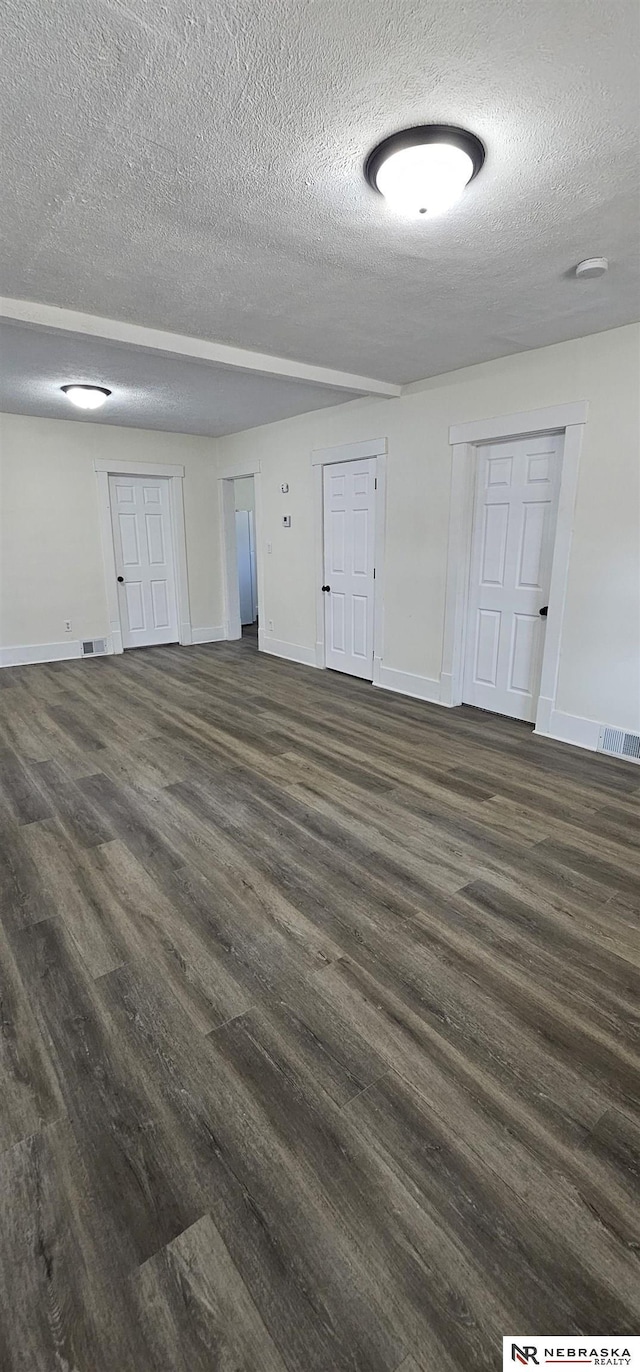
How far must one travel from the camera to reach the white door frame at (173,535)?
6359 mm

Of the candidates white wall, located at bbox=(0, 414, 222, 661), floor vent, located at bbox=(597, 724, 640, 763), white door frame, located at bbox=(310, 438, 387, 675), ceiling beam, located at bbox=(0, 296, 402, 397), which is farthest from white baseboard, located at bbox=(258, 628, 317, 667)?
floor vent, located at bbox=(597, 724, 640, 763)

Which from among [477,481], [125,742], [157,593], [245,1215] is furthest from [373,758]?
[157,593]

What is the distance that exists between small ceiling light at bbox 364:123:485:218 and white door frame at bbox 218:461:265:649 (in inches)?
187

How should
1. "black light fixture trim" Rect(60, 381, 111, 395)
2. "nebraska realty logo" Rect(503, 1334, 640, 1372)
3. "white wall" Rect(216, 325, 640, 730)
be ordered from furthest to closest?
"black light fixture trim" Rect(60, 381, 111, 395), "white wall" Rect(216, 325, 640, 730), "nebraska realty logo" Rect(503, 1334, 640, 1372)

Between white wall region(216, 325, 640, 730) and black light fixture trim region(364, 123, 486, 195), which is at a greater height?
black light fixture trim region(364, 123, 486, 195)

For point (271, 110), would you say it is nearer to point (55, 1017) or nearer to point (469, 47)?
point (469, 47)

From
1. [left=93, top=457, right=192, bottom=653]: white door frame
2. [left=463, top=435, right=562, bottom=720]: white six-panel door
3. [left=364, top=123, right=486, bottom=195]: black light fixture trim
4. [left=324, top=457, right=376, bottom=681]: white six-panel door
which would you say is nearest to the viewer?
[left=364, top=123, right=486, bottom=195]: black light fixture trim

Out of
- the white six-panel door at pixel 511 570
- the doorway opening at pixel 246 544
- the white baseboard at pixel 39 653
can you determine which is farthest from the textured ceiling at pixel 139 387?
the white baseboard at pixel 39 653

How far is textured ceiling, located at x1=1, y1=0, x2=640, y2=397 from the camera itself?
1.37 meters

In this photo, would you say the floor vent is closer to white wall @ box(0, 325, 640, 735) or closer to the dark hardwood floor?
white wall @ box(0, 325, 640, 735)

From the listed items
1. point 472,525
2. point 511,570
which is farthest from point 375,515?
point 511,570

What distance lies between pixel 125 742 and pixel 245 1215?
3.09m

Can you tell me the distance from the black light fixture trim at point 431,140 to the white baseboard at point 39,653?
568 centimetres

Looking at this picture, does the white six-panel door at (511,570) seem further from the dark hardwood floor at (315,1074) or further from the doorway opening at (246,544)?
the doorway opening at (246,544)
